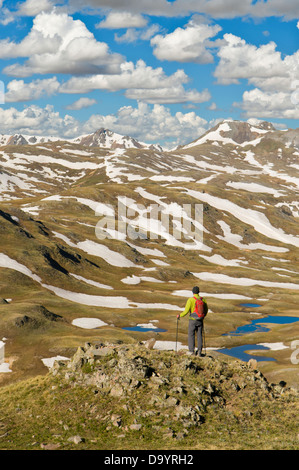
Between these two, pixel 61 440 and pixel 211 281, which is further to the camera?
pixel 211 281

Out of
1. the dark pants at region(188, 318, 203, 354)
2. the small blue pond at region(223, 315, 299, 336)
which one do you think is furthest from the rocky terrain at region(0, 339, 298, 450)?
the small blue pond at region(223, 315, 299, 336)

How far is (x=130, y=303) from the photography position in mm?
118062

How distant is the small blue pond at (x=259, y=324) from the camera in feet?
348

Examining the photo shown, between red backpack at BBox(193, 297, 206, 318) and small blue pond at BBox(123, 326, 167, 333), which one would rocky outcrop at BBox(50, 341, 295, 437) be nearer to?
red backpack at BBox(193, 297, 206, 318)

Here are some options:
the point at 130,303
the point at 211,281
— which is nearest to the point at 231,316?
the point at 130,303

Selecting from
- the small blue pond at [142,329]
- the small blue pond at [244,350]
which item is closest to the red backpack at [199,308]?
the small blue pond at [244,350]

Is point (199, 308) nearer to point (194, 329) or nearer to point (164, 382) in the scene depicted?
point (194, 329)

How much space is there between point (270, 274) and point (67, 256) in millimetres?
93803

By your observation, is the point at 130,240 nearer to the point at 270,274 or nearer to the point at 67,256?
the point at 67,256

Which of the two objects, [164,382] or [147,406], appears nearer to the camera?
[147,406]

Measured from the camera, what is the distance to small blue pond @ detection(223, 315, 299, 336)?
10594cm

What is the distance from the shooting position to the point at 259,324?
115 meters

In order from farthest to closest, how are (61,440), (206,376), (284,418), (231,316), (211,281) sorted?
(211,281), (231,316), (206,376), (284,418), (61,440)

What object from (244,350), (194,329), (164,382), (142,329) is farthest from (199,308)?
(142,329)
